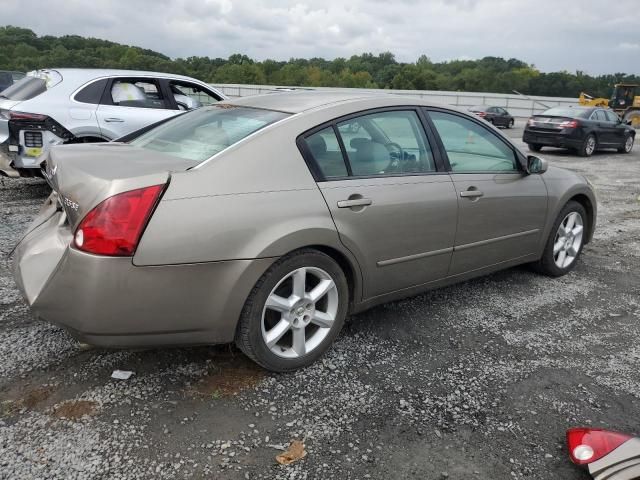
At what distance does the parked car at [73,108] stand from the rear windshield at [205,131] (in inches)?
115

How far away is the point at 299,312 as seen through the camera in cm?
290

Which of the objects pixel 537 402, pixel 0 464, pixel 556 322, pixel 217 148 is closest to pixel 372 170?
pixel 217 148

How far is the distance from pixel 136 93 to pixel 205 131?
4.27 meters

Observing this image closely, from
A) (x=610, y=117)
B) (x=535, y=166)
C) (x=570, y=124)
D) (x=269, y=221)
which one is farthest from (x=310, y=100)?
(x=610, y=117)

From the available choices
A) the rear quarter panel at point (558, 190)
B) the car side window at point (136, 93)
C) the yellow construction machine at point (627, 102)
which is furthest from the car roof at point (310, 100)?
the yellow construction machine at point (627, 102)

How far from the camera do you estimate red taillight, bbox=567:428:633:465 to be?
2.28m

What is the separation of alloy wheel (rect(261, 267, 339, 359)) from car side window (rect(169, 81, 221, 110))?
16.4ft

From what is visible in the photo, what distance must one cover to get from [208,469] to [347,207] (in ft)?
4.83

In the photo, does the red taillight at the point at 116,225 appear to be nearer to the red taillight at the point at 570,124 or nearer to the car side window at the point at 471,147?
the car side window at the point at 471,147

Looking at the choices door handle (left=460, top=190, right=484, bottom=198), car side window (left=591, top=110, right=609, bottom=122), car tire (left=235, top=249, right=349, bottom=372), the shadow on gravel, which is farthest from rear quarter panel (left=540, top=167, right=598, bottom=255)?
car side window (left=591, top=110, right=609, bottom=122)

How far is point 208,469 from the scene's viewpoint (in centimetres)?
221

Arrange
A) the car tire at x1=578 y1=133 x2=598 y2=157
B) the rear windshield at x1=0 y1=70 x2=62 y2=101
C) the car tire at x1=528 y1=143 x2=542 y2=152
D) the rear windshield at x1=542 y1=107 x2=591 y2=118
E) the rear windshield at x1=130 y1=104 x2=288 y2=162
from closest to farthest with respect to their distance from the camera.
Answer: the rear windshield at x1=130 y1=104 x2=288 y2=162, the rear windshield at x1=0 y1=70 x2=62 y2=101, the car tire at x1=578 y1=133 x2=598 y2=157, the rear windshield at x1=542 y1=107 x2=591 y2=118, the car tire at x1=528 y1=143 x2=542 y2=152

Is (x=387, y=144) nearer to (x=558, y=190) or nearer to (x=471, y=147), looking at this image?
(x=471, y=147)

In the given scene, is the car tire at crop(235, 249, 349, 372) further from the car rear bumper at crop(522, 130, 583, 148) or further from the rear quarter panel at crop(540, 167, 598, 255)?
the car rear bumper at crop(522, 130, 583, 148)
